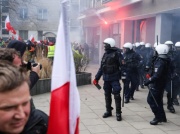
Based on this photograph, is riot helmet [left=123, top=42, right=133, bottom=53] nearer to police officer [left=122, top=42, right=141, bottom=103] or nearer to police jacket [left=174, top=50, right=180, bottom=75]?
police officer [left=122, top=42, right=141, bottom=103]

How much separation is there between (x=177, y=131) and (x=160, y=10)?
21.0ft

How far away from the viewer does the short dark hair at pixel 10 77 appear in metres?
1.02

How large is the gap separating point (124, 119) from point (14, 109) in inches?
182

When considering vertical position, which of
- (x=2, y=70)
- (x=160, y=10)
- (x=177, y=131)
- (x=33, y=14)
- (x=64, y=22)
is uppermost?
(x=33, y=14)

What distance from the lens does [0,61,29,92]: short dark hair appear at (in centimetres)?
102

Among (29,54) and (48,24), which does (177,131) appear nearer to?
(29,54)

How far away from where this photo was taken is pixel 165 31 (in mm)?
10617

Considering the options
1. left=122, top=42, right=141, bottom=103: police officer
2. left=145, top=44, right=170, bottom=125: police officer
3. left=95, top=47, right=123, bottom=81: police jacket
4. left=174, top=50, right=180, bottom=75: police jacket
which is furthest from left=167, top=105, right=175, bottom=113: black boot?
left=95, top=47, right=123, bottom=81: police jacket

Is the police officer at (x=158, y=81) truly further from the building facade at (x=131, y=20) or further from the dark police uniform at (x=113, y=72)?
the building facade at (x=131, y=20)

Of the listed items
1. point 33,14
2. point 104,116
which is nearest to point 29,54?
point 104,116

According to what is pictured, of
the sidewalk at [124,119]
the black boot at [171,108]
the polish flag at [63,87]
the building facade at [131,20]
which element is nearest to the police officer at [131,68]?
the sidewalk at [124,119]

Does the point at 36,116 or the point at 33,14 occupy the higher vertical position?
the point at 33,14

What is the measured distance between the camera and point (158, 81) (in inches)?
199

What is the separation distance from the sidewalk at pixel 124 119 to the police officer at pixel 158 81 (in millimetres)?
259
